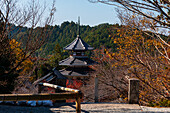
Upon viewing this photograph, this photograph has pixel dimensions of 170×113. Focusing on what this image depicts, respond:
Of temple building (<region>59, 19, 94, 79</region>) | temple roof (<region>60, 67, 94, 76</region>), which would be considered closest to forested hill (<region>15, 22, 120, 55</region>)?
temple building (<region>59, 19, 94, 79</region>)

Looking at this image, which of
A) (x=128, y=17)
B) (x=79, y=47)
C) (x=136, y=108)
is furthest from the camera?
(x=79, y=47)

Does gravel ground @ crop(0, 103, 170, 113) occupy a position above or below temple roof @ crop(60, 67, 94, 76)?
above

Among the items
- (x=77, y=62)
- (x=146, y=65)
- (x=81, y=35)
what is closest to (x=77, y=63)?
(x=77, y=62)

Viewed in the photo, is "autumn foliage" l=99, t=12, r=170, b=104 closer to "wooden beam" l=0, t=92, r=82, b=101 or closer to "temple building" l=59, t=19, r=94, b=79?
"wooden beam" l=0, t=92, r=82, b=101

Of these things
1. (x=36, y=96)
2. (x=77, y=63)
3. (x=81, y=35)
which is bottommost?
(x=77, y=63)

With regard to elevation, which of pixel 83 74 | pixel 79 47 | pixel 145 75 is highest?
pixel 79 47

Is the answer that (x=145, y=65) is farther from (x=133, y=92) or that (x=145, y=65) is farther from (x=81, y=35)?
(x=81, y=35)

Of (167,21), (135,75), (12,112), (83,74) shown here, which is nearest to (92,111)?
(12,112)

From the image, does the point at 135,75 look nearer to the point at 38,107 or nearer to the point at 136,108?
the point at 136,108

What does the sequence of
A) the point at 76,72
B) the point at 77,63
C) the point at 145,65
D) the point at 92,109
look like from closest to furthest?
the point at 92,109
the point at 145,65
the point at 76,72
the point at 77,63

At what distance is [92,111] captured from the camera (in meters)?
5.80

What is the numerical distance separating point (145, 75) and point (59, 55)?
22764mm

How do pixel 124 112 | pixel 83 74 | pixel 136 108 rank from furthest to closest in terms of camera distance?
pixel 83 74, pixel 136 108, pixel 124 112

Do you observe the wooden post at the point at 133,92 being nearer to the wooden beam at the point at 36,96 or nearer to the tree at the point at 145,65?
the tree at the point at 145,65
